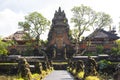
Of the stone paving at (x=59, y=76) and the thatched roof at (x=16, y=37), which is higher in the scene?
the thatched roof at (x=16, y=37)

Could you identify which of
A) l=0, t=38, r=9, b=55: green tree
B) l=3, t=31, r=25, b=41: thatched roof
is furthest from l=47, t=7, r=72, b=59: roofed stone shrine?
l=0, t=38, r=9, b=55: green tree

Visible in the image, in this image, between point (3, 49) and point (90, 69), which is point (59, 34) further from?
point (90, 69)

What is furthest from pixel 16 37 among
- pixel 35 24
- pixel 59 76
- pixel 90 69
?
pixel 90 69

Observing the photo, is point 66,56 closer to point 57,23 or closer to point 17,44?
point 57,23

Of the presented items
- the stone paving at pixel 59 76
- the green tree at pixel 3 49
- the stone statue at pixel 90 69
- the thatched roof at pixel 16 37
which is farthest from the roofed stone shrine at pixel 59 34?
the stone statue at pixel 90 69

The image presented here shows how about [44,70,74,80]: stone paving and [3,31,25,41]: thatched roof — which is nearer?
[44,70,74,80]: stone paving

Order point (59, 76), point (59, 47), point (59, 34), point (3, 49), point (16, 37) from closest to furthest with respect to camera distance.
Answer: point (59, 76)
point (3, 49)
point (59, 47)
point (59, 34)
point (16, 37)

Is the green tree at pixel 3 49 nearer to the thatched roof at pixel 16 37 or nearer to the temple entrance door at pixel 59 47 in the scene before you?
the thatched roof at pixel 16 37

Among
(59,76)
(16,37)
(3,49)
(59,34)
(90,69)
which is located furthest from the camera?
(16,37)

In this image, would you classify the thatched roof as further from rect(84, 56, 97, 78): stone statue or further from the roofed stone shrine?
rect(84, 56, 97, 78): stone statue

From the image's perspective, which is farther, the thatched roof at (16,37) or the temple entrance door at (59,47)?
the thatched roof at (16,37)

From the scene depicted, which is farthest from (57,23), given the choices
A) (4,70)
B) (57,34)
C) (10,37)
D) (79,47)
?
(4,70)

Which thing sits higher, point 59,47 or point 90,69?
point 59,47

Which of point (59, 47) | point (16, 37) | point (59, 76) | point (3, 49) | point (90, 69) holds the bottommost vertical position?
point (59, 76)
